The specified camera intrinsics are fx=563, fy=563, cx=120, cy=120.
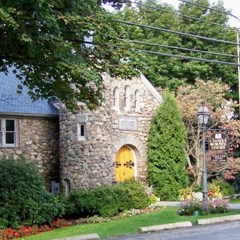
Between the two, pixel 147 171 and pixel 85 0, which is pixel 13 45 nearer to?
pixel 85 0

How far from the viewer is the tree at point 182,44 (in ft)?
117

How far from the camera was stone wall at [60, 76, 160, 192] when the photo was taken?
24.0m

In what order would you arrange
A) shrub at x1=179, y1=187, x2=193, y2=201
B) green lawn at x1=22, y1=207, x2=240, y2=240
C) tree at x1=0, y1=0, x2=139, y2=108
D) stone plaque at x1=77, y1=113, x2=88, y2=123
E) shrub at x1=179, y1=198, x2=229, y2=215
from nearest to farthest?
tree at x1=0, y1=0, x2=139, y2=108 < green lawn at x1=22, y1=207, x2=240, y2=240 < shrub at x1=179, y1=198, x2=229, y2=215 < stone plaque at x1=77, y1=113, x2=88, y2=123 < shrub at x1=179, y1=187, x2=193, y2=201

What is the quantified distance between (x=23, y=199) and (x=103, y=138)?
636 centimetres

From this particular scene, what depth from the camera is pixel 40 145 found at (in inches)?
1013

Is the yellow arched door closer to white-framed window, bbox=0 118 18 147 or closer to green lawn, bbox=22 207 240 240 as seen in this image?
white-framed window, bbox=0 118 18 147

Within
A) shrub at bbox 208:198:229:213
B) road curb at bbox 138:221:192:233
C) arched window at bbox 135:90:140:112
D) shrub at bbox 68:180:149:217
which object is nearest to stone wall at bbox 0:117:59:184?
arched window at bbox 135:90:140:112

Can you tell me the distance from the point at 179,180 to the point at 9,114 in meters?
8.75

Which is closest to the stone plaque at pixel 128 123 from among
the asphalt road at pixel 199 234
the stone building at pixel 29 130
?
the stone building at pixel 29 130

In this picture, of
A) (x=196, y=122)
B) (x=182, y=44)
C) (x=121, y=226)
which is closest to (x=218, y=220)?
(x=121, y=226)

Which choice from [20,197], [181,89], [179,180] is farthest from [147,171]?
[20,197]

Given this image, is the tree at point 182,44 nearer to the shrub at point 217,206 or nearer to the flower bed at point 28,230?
the shrub at point 217,206

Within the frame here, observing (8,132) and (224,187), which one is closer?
(8,132)

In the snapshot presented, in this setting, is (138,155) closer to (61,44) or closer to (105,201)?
(105,201)
